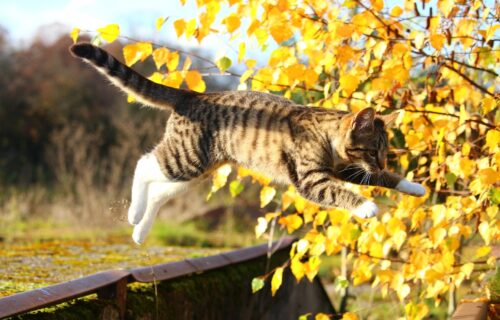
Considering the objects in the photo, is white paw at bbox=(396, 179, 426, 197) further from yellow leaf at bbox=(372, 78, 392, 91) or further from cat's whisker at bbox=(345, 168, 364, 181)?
yellow leaf at bbox=(372, 78, 392, 91)

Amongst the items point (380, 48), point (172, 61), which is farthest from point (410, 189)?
point (172, 61)

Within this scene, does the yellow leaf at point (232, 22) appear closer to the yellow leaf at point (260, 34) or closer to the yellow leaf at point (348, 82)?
the yellow leaf at point (260, 34)

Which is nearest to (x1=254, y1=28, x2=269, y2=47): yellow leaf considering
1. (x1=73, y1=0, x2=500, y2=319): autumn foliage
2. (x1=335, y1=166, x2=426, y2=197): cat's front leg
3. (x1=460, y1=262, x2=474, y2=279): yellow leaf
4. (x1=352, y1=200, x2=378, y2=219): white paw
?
(x1=73, y1=0, x2=500, y2=319): autumn foliage

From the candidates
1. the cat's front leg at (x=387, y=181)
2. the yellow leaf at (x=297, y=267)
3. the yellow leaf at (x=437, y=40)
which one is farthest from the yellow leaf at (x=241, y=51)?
the yellow leaf at (x=297, y=267)

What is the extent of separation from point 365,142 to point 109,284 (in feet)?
4.05

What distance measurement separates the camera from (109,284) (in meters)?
2.98

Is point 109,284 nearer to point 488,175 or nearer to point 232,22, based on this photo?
point 232,22

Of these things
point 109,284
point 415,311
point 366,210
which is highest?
point 366,210

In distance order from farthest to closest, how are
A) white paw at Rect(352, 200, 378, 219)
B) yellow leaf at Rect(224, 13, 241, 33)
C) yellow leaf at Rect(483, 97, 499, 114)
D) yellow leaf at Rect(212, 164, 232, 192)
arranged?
yellow leaf at Rect(212, 164, 232, 192)
yellow leaf at Rect(224, 13, 241, 33)
yellow leaf at Rect(483, 97, 499, 114)
white paw at Rect(352, 200, 378, 219)

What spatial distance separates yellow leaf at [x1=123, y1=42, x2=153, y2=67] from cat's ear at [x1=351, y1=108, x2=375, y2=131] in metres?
0.95

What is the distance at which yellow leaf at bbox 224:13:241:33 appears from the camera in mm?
2994

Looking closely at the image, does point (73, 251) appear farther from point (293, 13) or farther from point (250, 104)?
point (293, 13)

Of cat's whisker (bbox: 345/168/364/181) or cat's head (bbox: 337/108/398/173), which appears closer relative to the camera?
cat's head (bbox: 337/108/398/173)

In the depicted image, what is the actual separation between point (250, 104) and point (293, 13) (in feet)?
1.42
